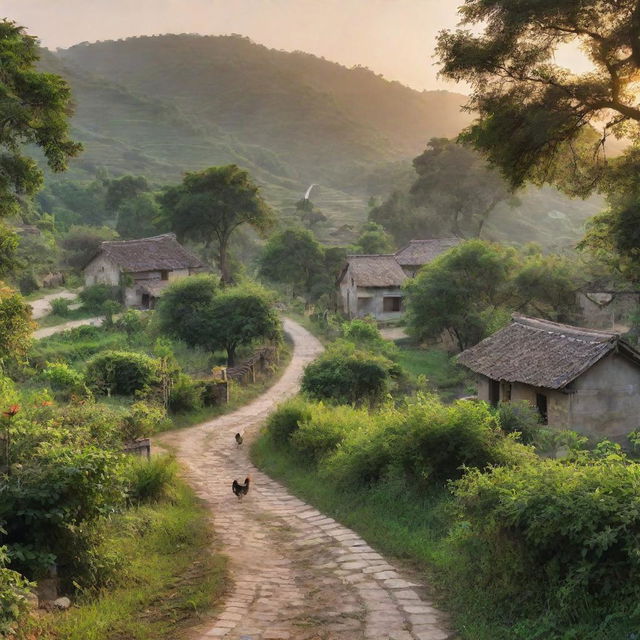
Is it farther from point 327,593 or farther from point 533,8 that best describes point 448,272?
point 327,593

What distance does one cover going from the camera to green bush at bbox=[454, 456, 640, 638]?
634 centimetres

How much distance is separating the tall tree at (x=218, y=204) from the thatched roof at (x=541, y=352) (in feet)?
85.1

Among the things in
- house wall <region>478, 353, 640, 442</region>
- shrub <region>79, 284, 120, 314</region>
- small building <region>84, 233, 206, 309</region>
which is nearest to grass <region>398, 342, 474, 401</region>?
house wall <region>478, 353, 640, 442</region>

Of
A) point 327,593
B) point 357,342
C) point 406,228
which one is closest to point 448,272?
point 357,342

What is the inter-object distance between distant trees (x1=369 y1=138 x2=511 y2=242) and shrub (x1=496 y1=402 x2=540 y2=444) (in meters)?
43.7

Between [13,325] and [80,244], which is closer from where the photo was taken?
[13,325]

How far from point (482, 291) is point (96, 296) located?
71.8 feet

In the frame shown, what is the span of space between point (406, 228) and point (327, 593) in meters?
59.7

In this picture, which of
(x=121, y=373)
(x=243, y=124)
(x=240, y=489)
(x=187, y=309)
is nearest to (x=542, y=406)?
(x=240, y=489)

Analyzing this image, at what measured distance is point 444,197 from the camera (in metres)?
63.3

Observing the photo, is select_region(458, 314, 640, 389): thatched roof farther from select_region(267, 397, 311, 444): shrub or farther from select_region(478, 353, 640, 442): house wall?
select_region(267, 397, 311, 444): shrub

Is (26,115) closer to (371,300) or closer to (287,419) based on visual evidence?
(287,419)

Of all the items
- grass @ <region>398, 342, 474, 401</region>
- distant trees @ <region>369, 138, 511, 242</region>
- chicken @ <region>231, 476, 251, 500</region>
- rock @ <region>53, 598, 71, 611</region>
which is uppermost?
distant trees @ <region>369, 138, 511, 242</region>

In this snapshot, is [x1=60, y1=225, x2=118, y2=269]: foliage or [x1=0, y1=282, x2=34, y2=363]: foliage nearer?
[x1=0, y1=282, x2=34, y2=363]: foliage
